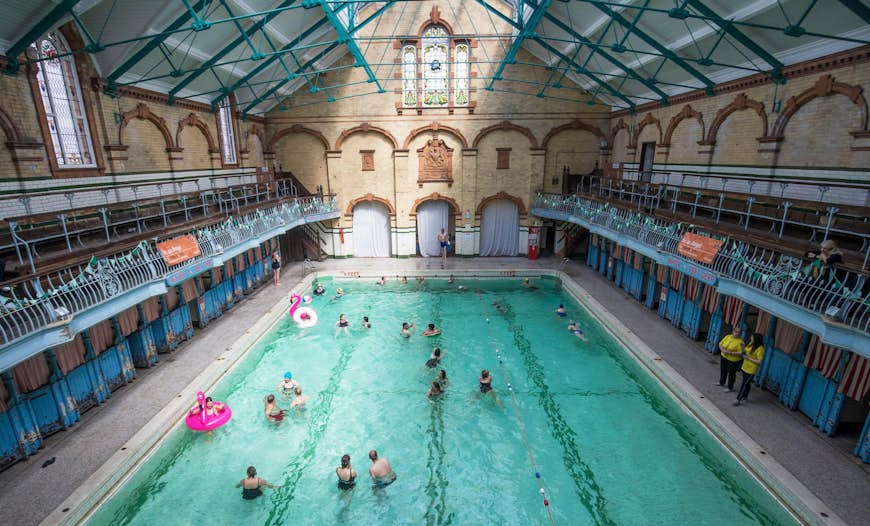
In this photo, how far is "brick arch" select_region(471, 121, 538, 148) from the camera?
72.7ft

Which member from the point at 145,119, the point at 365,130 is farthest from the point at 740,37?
the point at 145,119

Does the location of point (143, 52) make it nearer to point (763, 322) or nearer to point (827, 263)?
point (827, 263)

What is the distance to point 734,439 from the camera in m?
8.42

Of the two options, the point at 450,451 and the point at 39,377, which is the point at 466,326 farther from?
the point at 39,377

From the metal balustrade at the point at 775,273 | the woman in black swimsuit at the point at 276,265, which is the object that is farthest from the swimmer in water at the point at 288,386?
the metal balustrade at the point at 775,273

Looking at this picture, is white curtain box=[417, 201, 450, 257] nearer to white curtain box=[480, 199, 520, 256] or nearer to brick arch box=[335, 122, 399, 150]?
white curtain box=[480, 199, 520, 256]

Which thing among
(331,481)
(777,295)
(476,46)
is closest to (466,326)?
(331,481)

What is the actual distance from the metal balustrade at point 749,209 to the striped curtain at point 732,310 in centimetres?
186

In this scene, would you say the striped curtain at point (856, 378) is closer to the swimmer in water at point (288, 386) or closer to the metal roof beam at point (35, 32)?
the swimmer in water at point (288, 386)

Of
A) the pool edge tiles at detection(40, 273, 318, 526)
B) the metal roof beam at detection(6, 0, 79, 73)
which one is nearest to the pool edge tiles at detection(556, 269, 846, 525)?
the pool edge tiles at detection(40, 273, 318, 526)

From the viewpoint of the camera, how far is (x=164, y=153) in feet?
50.0

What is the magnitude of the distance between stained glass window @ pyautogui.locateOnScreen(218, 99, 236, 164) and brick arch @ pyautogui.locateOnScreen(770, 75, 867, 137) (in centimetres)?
2020

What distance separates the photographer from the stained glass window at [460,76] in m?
21.5

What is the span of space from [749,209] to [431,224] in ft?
51.7
